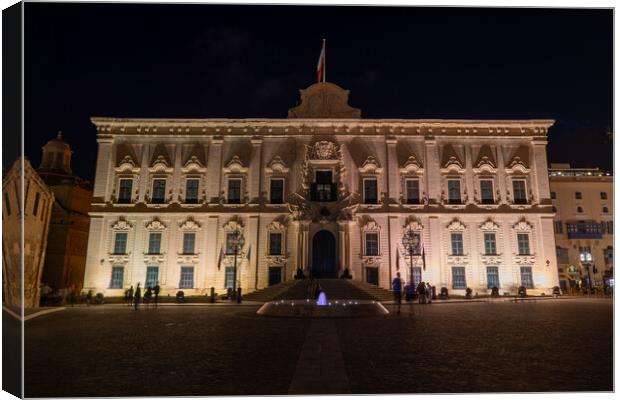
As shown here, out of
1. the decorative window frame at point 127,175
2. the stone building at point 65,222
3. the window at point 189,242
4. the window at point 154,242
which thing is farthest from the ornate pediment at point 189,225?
the stone building at point 65,222

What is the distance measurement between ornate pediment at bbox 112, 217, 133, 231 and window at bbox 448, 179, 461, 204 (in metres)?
21.8

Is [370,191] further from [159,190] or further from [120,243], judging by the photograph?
[120,243]

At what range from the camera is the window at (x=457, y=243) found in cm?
3339

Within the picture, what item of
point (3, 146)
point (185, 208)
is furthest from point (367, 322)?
point (185, 208)

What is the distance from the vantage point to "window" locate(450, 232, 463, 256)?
33394 mm

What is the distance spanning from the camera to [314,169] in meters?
33.9

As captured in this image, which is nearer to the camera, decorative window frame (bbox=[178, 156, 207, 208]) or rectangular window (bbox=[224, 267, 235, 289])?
rectangular window (bbox=[224, 267, 235, 289])

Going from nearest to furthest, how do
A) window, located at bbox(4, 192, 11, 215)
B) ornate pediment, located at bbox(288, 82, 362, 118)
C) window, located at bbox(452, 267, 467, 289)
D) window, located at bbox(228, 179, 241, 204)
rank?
window, located at bbox(4, 192, 11, 215) < window, located at bbox(452, 267, 467, 289) < window, located at bbox(228, 179, 241, 204) < ornate pediment, located at bbox(288, 82, 362, 118)

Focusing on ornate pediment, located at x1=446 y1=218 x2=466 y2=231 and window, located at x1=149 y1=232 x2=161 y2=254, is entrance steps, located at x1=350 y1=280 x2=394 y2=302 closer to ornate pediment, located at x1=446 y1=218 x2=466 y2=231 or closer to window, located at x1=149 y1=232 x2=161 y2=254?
ornate pediment, located at x1=446 y1=218 x2=466 y2=231

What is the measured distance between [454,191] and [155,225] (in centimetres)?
2052

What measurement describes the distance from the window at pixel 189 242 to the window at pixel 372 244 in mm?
11603

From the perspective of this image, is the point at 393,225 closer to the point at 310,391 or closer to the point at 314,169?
the point at 314,169

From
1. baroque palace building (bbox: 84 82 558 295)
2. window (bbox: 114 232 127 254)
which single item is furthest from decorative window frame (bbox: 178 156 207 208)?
window (bbox: 114 232 127 254)

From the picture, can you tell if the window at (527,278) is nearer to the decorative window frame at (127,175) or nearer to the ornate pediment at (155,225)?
the ornate pediment at (155,225)
